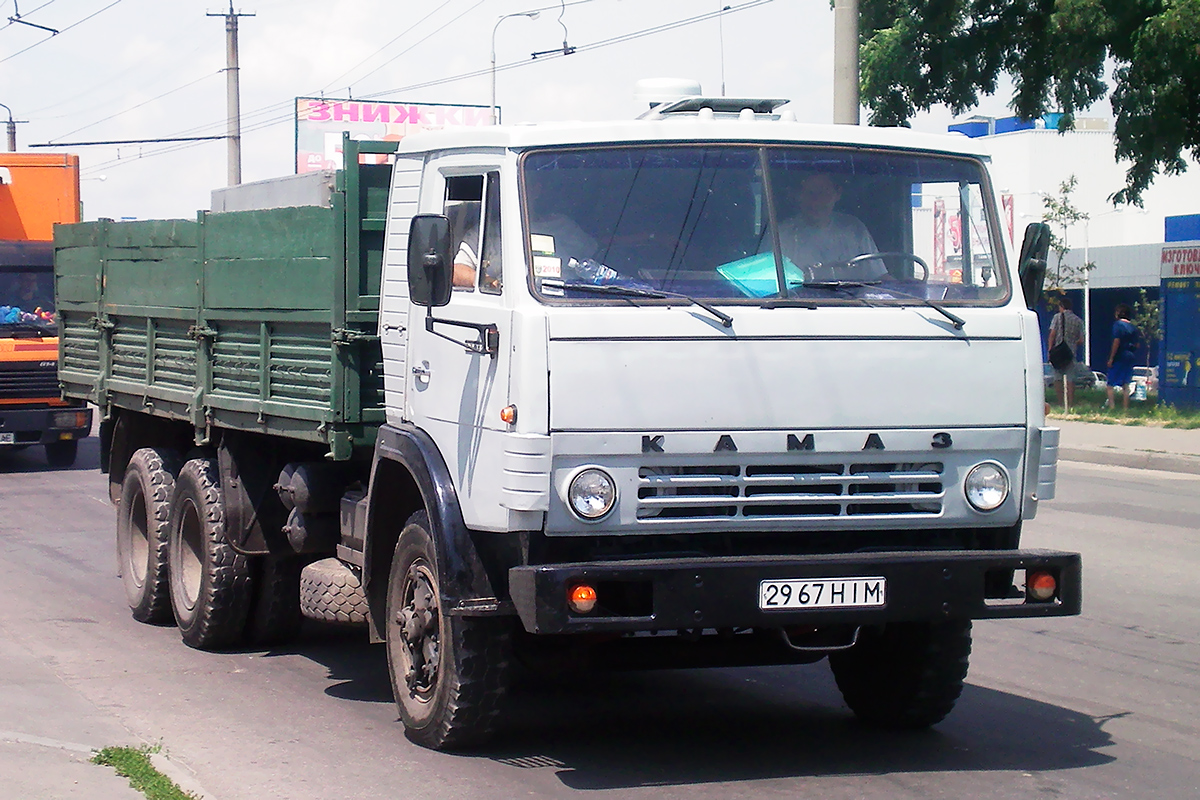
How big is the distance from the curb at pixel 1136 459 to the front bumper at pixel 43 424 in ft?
35.9

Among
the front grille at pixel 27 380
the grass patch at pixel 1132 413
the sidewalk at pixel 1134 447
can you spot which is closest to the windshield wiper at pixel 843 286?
the sidewalk at pixel 1134 447

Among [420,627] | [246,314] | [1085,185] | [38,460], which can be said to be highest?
[1085,185]

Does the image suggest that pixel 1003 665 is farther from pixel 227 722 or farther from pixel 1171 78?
pixel 1171 78

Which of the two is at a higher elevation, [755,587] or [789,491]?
[789,491]

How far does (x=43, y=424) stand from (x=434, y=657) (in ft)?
42.9

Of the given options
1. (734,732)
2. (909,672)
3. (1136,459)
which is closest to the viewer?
(909,672)

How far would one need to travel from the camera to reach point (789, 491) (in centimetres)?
542

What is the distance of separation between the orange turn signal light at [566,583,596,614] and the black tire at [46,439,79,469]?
1458 centimetres

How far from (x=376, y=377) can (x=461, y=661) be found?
1.56m

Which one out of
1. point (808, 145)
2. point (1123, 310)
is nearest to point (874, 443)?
point (808, 145)

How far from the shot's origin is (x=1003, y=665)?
7664 mm

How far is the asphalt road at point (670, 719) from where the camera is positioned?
561cm

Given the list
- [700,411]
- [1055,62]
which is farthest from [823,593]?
[1055,62]

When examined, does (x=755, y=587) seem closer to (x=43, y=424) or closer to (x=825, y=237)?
(x=825, y=237)
